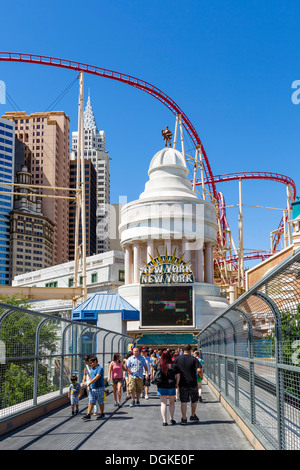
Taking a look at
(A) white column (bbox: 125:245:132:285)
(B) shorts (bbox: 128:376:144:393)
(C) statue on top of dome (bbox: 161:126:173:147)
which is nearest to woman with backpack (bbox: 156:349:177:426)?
(B) shorts (bbox: 128:376:144:393)

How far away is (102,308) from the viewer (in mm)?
30219

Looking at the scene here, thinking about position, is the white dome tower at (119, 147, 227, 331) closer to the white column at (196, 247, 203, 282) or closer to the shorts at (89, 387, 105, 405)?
the white column at (196, 247, 203, 282)

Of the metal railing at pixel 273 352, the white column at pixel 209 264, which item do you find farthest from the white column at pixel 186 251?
the metal railing at pixel 273 352

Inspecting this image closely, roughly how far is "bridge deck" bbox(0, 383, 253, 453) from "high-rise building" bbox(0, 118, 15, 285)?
173002 millimetres

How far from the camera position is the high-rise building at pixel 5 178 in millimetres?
181875

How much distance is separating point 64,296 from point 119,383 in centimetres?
3286

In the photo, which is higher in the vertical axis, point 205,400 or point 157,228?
point 157,228

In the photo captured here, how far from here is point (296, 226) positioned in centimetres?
4881

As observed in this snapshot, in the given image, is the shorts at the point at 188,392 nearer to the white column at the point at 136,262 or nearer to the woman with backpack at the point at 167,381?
the woman with backpack at the point at 167,381

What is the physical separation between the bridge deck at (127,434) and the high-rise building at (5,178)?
17300 cm

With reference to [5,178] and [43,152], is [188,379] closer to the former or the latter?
[5,178]

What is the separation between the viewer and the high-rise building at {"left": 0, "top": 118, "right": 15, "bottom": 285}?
597ft

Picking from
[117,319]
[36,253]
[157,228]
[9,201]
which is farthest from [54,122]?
[117,319]
